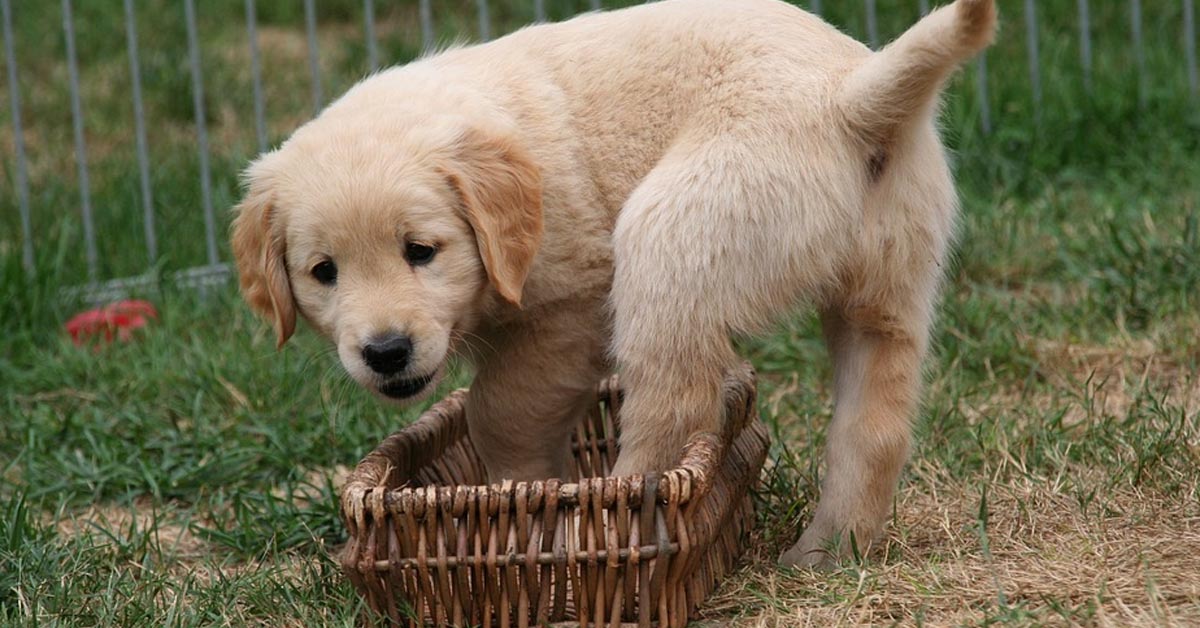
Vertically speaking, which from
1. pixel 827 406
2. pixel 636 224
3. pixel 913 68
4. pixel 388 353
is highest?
pixel 913 68

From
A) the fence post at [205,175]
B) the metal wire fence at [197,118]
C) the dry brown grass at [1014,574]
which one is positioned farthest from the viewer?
the fence post at [205,175]

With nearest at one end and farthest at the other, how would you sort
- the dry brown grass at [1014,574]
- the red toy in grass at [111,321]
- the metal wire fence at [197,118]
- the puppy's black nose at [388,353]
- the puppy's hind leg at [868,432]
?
the dry brown grass at [1014,574], the puppy's black nose at [388,353], the puppy's hind leg at [868,432], the red toy in grass at [111,321], the metal wire fence at [197,118]

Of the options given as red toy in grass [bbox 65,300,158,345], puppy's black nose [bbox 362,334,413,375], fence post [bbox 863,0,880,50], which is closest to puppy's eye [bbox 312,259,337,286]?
puppy's black nose [bbox 362,334,413,375]

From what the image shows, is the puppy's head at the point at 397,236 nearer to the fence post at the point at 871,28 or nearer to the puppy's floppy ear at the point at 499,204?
the puppy's floppy ear at the point at 499,204

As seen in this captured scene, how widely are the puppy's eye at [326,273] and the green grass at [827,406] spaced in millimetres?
403

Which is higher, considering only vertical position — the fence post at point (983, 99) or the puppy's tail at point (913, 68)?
the puppy's tail at point (913, 68)

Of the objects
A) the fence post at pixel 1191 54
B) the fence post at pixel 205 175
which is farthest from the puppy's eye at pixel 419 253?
the fence post at pixel 1191 54

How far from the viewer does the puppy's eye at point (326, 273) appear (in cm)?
339

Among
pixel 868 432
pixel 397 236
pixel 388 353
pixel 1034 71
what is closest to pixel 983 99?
pixel 1034 71

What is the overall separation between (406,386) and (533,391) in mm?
356

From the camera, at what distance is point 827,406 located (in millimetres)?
4656

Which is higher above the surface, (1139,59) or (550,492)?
(1139,59)

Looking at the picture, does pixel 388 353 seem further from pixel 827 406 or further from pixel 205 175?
pixel 205 175

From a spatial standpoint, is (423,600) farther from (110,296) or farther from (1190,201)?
(1190,201)
